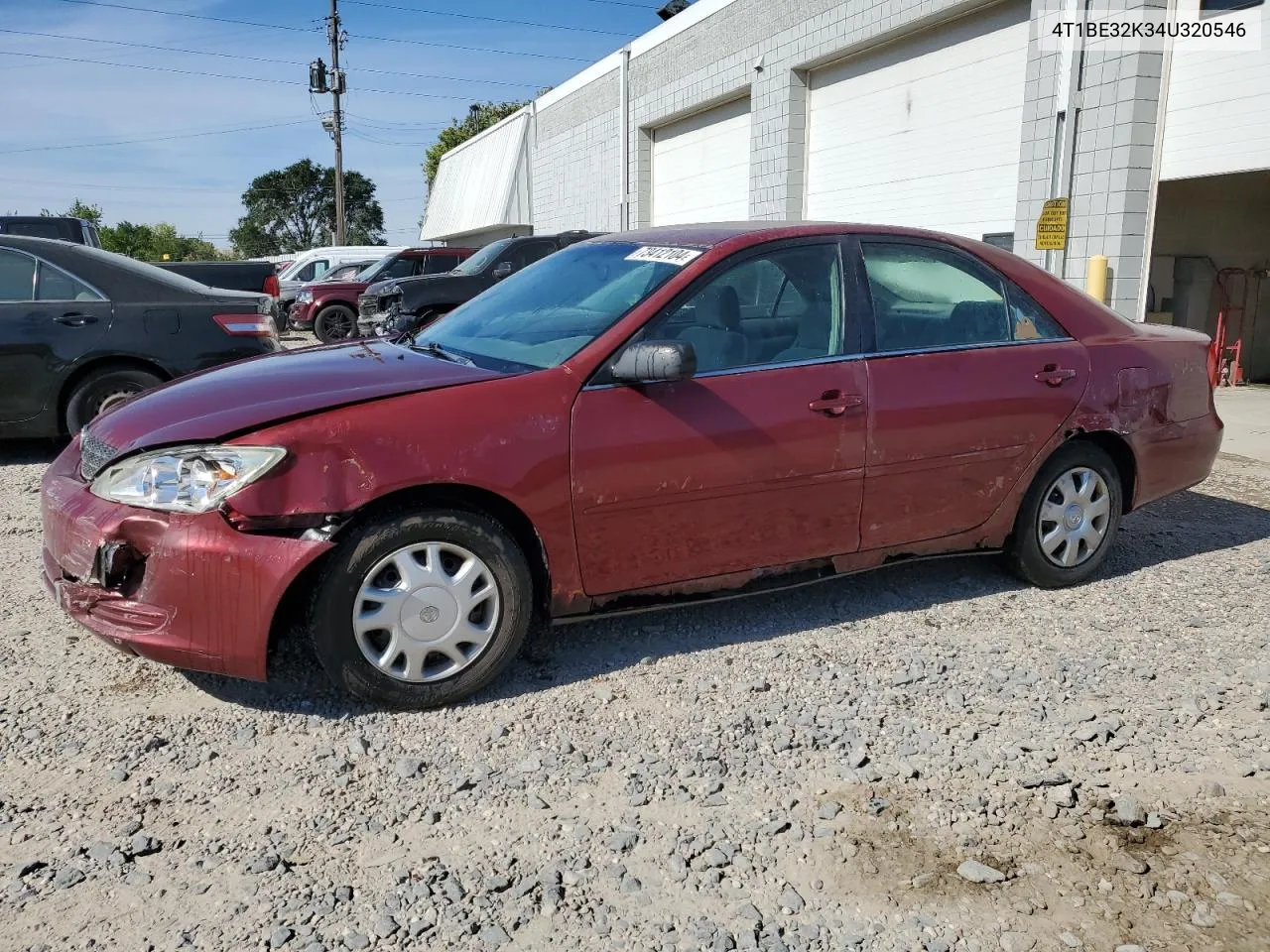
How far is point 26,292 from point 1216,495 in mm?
7858

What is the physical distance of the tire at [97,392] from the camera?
676 cm

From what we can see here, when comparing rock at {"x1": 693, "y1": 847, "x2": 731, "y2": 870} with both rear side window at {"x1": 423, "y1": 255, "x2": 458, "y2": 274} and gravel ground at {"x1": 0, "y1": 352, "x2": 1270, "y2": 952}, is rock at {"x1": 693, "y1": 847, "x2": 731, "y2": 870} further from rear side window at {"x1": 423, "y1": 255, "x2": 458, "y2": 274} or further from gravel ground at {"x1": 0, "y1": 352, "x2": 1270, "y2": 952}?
rear side window at {"x1": 423, "y1": 255, "x2": 458, "y2": 274}

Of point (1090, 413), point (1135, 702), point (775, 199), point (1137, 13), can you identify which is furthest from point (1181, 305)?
point (1135, 702)

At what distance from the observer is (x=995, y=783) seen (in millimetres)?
2939

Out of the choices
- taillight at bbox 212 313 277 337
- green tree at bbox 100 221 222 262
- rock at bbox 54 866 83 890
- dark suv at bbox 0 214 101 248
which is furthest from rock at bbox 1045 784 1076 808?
green tree at bbox 100 221 222 262

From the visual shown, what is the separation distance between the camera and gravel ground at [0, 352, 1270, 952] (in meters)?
2.34

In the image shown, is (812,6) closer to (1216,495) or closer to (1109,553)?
(1216,495)

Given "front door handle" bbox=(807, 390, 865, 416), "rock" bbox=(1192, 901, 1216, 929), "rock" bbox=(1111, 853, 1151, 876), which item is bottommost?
"rock" bbox=(1192, 901, 1216, 929)

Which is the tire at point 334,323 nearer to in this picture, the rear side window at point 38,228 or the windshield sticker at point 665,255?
the rear side window at point 38,228

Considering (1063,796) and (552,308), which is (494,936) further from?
(552,308)

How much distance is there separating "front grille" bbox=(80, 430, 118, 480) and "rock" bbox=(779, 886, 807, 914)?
2.42 m

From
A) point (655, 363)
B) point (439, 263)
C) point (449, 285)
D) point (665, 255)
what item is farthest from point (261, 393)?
point (439, 263)

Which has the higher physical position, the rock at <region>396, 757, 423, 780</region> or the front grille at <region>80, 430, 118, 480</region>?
the front grille at <region>80, 430, 118, 480</region>

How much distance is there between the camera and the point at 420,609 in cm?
324
